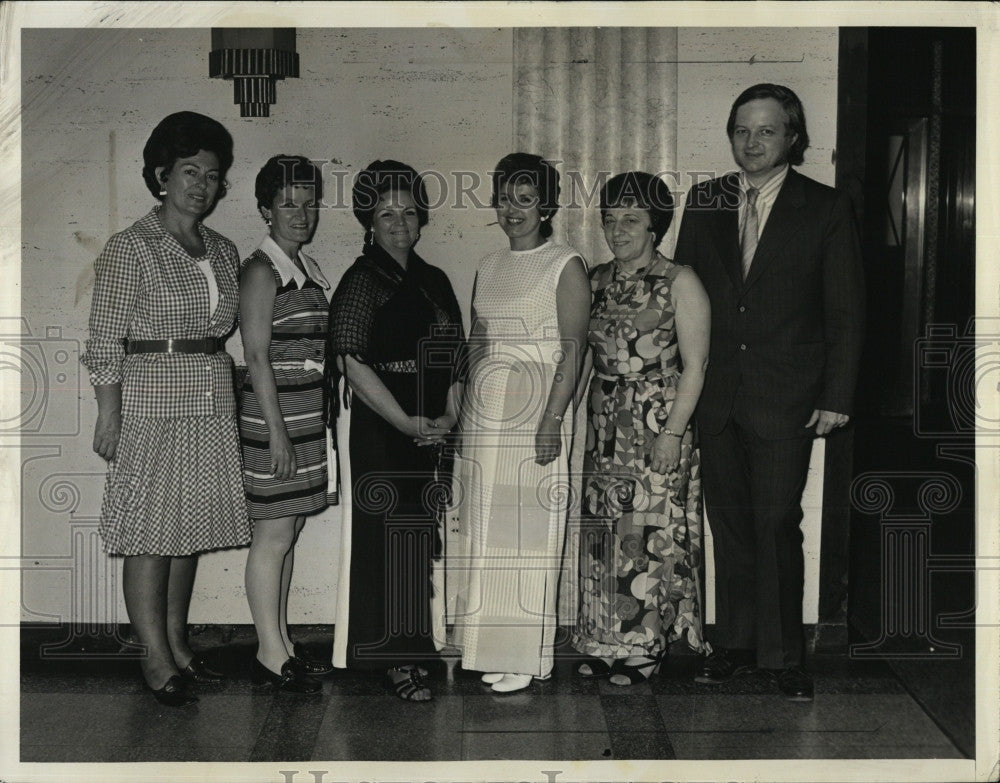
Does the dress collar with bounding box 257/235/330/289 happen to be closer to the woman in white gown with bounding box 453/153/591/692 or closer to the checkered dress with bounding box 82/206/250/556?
the checkered dress with bounding box 82/206/250/556

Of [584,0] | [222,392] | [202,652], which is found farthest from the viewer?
[202,652]

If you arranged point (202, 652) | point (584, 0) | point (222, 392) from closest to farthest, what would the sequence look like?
point (584, 0) → point (222, 392) → point (202, 652)

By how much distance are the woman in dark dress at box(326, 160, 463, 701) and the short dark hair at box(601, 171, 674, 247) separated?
602 millimetres

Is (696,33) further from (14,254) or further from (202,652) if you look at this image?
(202,652)

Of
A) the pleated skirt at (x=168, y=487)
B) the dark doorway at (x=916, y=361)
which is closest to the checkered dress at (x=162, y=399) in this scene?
the pleated skirt at (x=168, y=487)

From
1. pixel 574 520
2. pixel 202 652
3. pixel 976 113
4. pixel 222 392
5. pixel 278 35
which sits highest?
pixel 278 35

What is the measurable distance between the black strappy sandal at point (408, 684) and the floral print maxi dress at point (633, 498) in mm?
524

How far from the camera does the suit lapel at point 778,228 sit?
11.6ft

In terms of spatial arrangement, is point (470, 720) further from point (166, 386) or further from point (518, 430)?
point (166, 386)

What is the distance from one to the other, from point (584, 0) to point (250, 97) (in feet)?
3.82

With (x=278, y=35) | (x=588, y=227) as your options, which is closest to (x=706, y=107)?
(x=588, y=227)

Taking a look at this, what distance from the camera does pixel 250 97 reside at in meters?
3.68

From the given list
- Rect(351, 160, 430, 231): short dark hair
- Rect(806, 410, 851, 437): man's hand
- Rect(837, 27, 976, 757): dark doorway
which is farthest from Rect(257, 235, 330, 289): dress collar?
Rect(837, 27, 976, 757): dark doorway

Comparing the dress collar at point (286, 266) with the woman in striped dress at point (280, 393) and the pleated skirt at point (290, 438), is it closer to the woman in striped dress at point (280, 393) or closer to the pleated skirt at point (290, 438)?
the woman in striped dress at point (280, 393)
